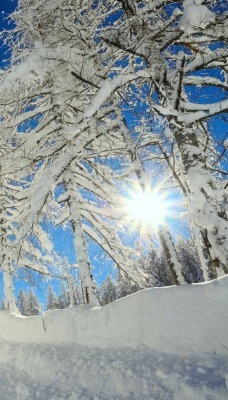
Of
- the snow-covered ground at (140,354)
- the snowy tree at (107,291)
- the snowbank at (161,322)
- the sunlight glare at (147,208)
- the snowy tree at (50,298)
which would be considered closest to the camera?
the snow-covered ground at (140,354)

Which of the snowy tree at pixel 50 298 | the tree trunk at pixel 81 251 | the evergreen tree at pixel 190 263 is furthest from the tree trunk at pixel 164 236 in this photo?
the snowy tree at pixel 50 298

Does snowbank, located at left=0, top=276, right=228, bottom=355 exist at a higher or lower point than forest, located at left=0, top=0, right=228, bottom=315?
lower

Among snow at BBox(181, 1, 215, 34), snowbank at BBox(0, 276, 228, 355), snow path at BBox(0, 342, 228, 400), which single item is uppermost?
snow at BBox(181, 1, 215, 34)

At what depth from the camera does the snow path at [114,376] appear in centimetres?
344

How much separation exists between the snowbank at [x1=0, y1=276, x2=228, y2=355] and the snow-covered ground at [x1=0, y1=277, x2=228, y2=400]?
0.01 meters

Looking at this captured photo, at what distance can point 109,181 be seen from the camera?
396 inches

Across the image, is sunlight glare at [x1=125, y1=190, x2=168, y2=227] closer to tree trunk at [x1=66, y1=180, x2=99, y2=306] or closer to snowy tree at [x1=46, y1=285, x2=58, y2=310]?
tree trunk at [x1=66, y1=180, x2=99, y2=306]

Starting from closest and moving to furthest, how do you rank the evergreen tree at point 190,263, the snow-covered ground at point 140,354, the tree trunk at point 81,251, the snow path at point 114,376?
the snow path at point 114,376
the snow-covered ground at point 140,354
the tree trunk at point 81,251
the evergreen tree at point 190,263

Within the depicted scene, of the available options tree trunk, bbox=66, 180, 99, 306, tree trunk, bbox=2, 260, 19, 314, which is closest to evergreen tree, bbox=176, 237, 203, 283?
tree trunk, bbox=2, 260, 19, 314

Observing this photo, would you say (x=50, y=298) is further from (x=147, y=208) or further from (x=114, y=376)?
A: (x=114, y=376)

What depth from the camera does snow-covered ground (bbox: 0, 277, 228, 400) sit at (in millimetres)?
3641

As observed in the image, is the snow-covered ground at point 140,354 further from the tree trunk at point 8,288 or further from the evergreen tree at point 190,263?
the evergreen tree at point 190,263

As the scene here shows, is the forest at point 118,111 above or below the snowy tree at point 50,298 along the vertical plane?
below

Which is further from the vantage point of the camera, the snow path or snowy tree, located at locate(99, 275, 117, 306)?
snowy tree, located at locate(99, 275, 117, 306)
